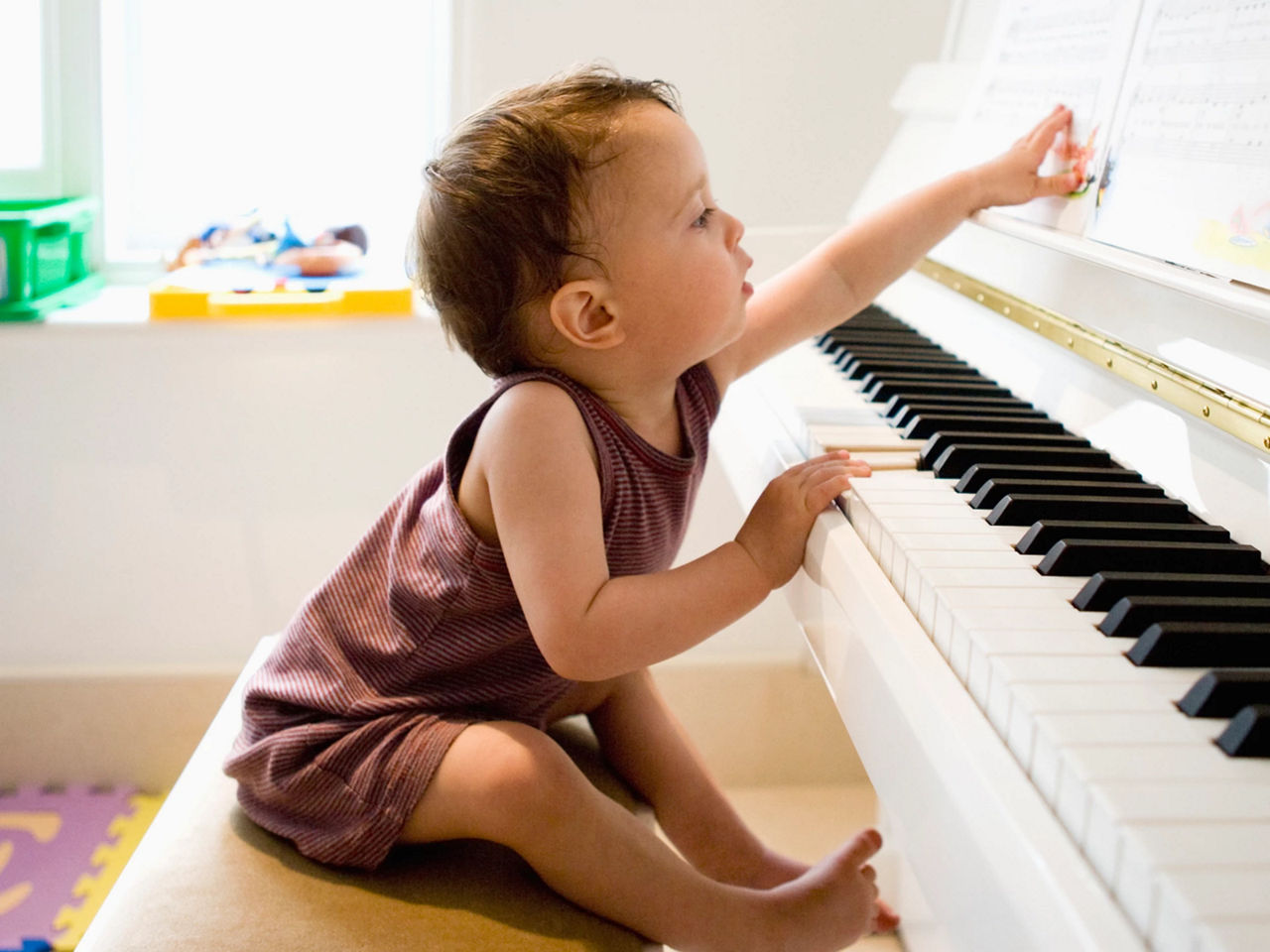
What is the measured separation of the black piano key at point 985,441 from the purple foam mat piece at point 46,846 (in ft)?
4.79

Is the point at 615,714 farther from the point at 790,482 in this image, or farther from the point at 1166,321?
the point at 1166,321

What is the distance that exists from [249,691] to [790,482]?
1.72ft

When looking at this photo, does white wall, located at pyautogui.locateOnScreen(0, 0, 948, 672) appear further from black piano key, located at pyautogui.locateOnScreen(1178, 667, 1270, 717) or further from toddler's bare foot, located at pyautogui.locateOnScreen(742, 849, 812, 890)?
black piano key, located at pyautogui.locateOnScreen(1178, 667, 1270, 717)

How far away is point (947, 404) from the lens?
1.21 meters

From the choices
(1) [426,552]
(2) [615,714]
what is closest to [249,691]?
(1) [426,552]

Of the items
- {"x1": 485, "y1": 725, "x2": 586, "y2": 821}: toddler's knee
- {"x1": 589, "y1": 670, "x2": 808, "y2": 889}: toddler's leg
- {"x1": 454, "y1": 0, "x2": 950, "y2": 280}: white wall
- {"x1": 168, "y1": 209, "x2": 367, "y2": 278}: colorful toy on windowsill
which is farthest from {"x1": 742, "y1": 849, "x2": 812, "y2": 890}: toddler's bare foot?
{"x1": 168, "y1": 209, "x2": 367, "y2": 278}: colorful toy on windowsill

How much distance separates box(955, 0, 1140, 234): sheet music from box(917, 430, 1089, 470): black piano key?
0.21 metres

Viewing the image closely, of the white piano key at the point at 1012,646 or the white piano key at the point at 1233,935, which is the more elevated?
the white piano key at the point at 1233,935

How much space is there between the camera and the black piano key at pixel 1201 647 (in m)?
0.69

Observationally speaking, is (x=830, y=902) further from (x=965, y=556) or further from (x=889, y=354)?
(x=889, y=354)

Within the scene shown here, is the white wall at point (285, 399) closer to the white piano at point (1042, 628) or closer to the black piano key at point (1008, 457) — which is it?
the white piano at point (1042, 628)

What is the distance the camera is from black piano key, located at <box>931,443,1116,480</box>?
1030mm

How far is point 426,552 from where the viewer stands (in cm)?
109

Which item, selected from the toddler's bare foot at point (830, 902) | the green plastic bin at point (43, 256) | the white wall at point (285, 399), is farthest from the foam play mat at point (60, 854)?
the toddler's bare foot at point (830, 902)
